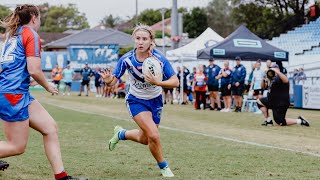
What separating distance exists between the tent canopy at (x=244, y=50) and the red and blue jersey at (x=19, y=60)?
18.5m

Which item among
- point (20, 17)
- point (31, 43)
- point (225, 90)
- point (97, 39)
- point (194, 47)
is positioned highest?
point (20, 17)

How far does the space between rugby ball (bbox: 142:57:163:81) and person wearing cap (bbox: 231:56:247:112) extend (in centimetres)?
1637

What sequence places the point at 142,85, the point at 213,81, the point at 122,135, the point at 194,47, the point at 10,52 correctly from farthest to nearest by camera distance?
the point at 194,47, the point at 213,81, the point at 122,135, the point at 142,85, the point at 10,52

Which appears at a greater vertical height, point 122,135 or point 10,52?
point 10,52

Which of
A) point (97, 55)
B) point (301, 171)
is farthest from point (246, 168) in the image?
point (97, 55)

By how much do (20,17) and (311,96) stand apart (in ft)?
69.2

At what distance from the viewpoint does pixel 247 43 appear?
1019 inches

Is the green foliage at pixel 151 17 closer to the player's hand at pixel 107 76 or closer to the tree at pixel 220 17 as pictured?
the tree at pixel 220 17

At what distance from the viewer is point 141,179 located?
8.00 metres

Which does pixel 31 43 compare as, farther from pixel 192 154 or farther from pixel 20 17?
pixel 192 154

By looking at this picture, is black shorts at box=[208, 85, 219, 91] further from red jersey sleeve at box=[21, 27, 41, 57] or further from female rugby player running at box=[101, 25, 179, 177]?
red jersey sleeve at box=[21, 27, 41, 57]

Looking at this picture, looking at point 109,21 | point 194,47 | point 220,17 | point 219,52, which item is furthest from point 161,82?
point 109,21

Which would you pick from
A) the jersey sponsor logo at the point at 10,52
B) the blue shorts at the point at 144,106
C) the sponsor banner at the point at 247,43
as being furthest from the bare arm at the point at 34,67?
the sponsor banner at the point at 247,43

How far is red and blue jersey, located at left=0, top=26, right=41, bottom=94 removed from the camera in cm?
684
